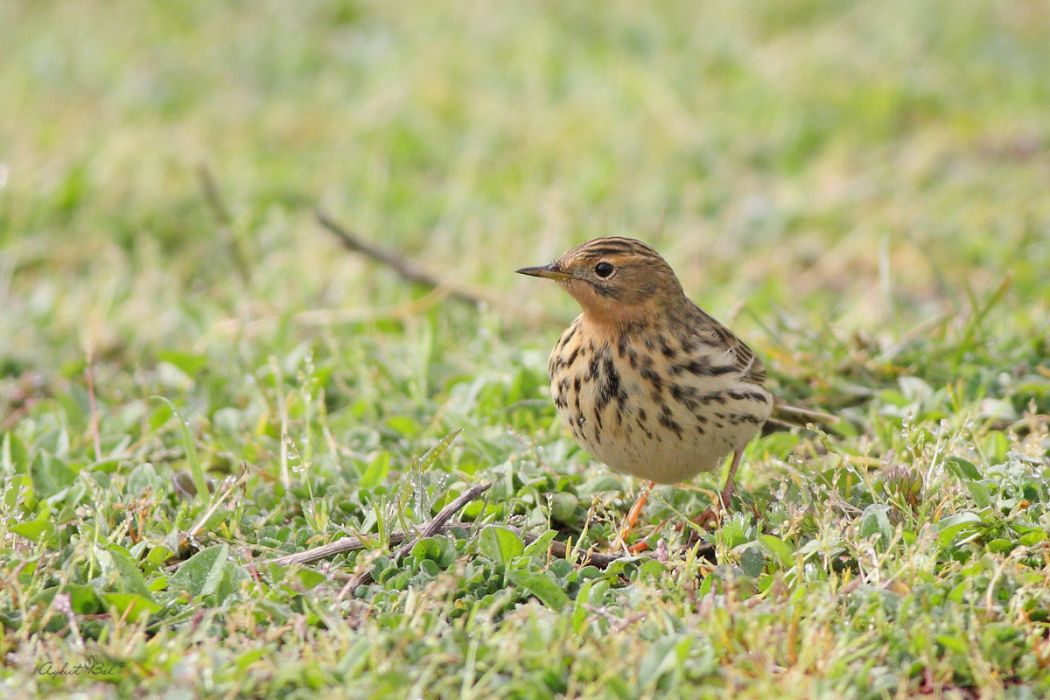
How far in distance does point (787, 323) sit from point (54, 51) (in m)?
6.82

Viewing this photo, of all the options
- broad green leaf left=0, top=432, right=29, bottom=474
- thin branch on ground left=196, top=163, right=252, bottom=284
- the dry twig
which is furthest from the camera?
Answer: thin branch on ground left=196, top=163, right=252, bottom=284

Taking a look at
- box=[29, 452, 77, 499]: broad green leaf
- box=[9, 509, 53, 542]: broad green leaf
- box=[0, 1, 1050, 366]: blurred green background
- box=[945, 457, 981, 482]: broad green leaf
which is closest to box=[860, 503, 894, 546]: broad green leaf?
box=[945, 457, 981, 482]: broad green leaf

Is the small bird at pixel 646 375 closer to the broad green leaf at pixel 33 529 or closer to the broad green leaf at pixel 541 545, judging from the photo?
the broad green leaf at pixel 541 545

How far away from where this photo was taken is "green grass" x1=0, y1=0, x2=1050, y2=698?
372 centimetres

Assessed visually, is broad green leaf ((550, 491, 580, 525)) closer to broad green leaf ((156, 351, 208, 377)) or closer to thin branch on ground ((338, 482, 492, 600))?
thin branch on ground ((338, 482, 492, 600))

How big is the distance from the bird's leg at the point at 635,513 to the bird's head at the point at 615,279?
1.99 feet

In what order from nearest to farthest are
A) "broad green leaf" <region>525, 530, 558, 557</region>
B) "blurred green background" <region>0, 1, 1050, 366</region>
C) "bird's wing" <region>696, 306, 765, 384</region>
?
"broad green leaf" <region>525, 530, 558, 557</region>
"bird's wing" <region>696, 306, 765, 384</region>
"blurred green background" <region>0, 1, 1050, 366</region>

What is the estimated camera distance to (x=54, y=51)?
411 inches

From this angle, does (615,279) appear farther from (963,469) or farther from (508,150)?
(508,150)

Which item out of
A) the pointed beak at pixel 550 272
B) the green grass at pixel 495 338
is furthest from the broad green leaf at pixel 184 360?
the pointed beak at pixel 550 272

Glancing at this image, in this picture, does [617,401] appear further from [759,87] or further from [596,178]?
[759,87]

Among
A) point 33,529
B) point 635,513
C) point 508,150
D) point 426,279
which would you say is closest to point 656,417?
point 635,513

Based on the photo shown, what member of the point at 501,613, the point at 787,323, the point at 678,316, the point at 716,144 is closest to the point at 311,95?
the point at 716,144

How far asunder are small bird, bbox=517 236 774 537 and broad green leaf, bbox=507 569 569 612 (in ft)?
1.89
